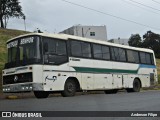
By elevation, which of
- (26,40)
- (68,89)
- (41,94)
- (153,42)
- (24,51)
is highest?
(153,42)

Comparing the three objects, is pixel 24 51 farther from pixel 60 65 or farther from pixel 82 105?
pixel 82 105

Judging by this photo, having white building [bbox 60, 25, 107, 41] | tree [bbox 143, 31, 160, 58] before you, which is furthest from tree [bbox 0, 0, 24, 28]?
tree [bbox 143, 31, 160, 58]

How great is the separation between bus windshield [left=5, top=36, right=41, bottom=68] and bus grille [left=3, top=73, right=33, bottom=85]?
1.79 ft

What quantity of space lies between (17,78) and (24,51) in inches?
54.7

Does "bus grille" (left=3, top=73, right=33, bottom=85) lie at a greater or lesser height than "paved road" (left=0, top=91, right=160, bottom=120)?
greater

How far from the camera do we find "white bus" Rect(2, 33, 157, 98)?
18.2 meters

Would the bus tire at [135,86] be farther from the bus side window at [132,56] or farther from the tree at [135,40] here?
the tree at [135,40]

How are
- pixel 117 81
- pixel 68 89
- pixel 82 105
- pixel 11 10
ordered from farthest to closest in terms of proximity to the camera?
pixel 11 10 → pixel 117 81 → pixel 68 89 → pixel 82 105

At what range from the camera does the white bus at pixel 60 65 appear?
18250mm

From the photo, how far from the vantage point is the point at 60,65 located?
19391 millimetres

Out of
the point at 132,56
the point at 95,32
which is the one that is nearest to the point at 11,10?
the point at 95,32

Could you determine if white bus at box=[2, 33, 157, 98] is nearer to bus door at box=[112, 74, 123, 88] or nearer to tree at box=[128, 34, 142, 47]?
bus door at box=[112, 74, 123, 88]

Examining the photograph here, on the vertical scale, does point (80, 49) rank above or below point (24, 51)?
above

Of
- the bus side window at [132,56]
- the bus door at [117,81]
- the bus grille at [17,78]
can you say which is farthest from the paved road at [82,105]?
the bus side window at [132,56]
